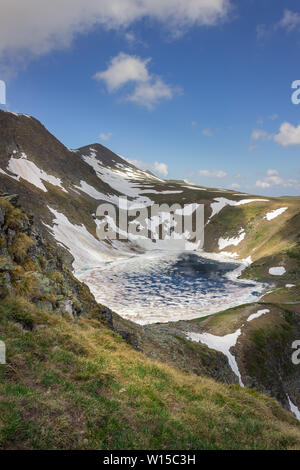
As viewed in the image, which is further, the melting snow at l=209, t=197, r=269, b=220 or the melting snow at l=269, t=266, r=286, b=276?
the melting snow at l=209, t=197, r=269, b=220

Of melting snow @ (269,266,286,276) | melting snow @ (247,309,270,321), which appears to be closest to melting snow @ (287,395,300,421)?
melting snow @ (247,309,270,321)

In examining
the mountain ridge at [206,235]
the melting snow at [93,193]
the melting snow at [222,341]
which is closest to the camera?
the mountain ridge at [206,235]

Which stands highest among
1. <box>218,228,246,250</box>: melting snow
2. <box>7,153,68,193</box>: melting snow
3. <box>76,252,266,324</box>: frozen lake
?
<box>7,153,68,193</box>: melting snow

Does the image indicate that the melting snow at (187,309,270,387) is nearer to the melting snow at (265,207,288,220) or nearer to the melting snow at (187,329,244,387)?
the melting snow at (187,329,244,387)

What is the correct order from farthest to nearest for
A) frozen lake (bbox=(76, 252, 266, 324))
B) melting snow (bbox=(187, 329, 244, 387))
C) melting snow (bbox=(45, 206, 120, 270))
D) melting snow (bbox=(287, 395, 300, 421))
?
melting snow (bbox=(45, 206, 120, 270))
frozen lake (bbox=(76, 252, 266, 324))
melting snow (bbox=(187, 329, 244, 387))
melting snow (bbox=(287, 395, 300, 421))

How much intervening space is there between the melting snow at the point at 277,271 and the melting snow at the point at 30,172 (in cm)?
8517

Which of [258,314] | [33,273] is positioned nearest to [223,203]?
[258,314]

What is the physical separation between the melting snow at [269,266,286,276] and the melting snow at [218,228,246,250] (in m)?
38.7

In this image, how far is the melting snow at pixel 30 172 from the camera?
9769cm

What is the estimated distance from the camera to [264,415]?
1138cm

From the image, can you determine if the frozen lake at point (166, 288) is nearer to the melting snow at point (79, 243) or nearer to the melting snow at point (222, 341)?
the melting snow at point (79, 243)

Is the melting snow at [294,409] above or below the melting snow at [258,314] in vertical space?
below

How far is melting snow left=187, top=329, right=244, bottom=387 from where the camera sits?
29.0 m

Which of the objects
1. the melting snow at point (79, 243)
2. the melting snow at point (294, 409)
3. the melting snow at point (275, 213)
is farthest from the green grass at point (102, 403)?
the melting snow at point (275, 213)
